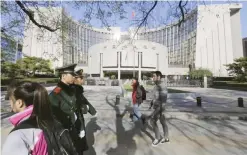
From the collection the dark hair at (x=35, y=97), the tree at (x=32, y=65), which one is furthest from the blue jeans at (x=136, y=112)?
the tree at (x=32, y=65)

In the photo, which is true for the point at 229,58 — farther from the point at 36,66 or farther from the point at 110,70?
the point at 36,66

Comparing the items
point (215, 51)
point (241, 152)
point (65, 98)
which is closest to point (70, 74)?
point (65, 98)

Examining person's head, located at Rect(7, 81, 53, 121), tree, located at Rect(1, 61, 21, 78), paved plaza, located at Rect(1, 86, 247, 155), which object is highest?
tree, located at Rect(1, 61, 21, 78)

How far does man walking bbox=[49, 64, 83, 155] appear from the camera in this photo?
270cm

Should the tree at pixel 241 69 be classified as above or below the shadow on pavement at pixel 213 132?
above

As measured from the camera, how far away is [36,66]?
3909 centimetres

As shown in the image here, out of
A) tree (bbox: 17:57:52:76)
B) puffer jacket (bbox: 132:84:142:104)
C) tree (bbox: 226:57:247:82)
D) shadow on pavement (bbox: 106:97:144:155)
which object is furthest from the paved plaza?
tree (bbox: 17:57:52:76)

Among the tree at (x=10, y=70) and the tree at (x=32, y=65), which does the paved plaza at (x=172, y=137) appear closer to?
the tree at (x=10, y=70)

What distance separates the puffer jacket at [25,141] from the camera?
117cm

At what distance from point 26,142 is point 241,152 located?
465cm

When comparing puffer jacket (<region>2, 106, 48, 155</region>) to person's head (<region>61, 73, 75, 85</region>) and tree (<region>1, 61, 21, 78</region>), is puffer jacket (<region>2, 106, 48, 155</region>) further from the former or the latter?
tree (<region>1, 61, 21, 78</region>)

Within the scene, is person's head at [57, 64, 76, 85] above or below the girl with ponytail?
above

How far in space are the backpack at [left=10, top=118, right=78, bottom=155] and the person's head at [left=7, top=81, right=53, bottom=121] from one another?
0.09m

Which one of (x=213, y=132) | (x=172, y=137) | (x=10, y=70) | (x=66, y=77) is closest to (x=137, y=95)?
(x=172, y=137)
